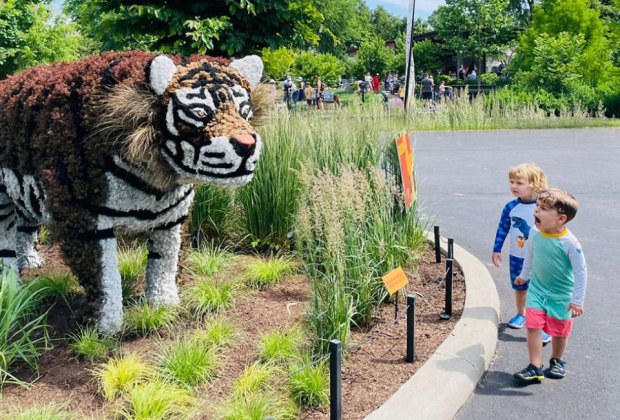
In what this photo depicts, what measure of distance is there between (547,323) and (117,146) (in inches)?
104

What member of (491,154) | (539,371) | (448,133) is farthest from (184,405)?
(448,133)

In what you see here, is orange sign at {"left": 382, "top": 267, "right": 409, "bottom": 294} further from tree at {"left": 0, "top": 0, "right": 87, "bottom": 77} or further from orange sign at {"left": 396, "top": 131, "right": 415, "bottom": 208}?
tree at {"left": 0, "top": 0, "right": 87, "bottom": 77}

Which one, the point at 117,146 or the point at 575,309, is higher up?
the point at 117,146

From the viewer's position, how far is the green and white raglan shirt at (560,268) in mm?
3266

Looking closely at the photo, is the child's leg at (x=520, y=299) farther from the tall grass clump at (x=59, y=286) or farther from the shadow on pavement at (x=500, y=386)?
the tall grass clump at (x=59, y=286)

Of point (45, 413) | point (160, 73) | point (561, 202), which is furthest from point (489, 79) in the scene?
point (45, 413)

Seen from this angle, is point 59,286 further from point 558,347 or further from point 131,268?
point 558,347

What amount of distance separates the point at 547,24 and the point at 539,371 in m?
25.7

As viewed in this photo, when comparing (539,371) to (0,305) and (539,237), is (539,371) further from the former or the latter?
(0,305)

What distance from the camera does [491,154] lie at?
1263 centimetres

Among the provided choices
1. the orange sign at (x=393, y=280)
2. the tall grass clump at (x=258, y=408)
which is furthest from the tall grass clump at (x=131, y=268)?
the orange sign at (x=393, y=280)

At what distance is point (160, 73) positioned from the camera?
3.08 metres

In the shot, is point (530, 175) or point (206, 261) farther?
point (206, 261)

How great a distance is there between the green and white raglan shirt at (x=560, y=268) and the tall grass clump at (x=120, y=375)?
225 cm
